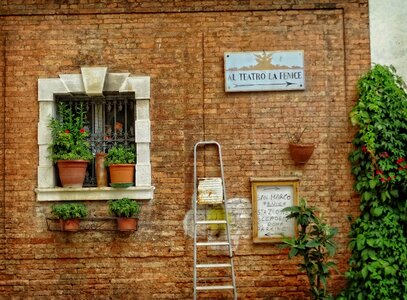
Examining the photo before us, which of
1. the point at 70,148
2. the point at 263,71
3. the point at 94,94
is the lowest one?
the point at 70,148

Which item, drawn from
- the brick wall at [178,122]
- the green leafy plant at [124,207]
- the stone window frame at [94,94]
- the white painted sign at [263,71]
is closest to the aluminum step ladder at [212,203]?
the brick wall at [178,122]

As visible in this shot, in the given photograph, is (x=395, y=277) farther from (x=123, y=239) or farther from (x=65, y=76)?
(x=65, y=76)

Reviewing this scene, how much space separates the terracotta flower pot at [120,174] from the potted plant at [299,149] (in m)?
2.11

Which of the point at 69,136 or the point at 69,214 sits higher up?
the point at 69,136

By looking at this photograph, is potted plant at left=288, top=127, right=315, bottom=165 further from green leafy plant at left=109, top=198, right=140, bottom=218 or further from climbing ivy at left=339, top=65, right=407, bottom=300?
green leafy plant at left=109, top=198, right=140, bottom=218

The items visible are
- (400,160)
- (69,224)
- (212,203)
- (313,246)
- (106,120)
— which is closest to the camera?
(313,246)

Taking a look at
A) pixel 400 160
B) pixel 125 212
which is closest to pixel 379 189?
pixel 400 160

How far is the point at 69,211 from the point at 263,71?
309 cm

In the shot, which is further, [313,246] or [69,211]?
[69,211]

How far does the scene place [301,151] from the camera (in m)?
8.00

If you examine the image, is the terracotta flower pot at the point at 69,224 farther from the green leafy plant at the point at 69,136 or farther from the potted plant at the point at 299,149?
the potted plant at the point at 299,149

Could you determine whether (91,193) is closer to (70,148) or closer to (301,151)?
(70,148)

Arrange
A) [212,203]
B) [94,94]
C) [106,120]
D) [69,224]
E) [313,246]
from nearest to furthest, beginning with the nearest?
1. [313,246]
2. [69,224]
3. [212,203]
4. [94,94]
5. [106,120]

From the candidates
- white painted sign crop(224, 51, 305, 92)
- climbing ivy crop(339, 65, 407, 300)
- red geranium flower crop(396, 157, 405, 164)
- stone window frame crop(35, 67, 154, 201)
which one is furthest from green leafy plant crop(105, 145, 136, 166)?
red geranium flower crop(396, 157, 405, 164)
